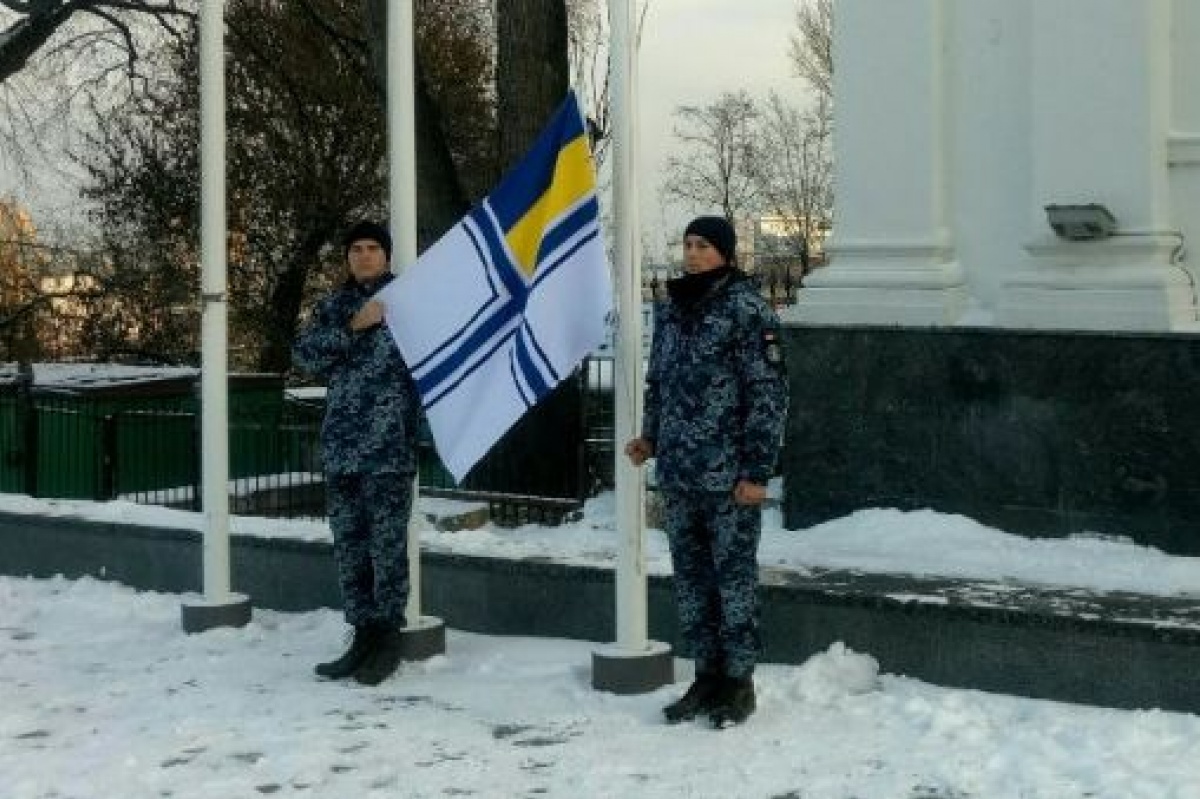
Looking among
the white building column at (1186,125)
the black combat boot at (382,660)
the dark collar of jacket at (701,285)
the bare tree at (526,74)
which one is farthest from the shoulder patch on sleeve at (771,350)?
the bare tree at (526,74)

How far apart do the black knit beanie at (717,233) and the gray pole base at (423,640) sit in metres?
2.22

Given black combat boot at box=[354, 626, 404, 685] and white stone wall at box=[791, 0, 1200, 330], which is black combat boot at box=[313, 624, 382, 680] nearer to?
black combat boot at box=[354, 626, 404, 685]

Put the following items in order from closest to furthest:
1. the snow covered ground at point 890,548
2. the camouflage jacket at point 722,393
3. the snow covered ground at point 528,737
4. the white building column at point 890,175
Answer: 1. the snow covered ground at point 528,737
2. the camouflage jacket at point 722,393
3. the snow covered ground at point 890,548
4. the white building column at point 890,175

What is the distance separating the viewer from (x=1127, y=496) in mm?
7879

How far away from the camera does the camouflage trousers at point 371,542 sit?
6.29 m

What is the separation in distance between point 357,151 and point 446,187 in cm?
1486

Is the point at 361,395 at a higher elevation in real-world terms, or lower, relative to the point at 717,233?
lower

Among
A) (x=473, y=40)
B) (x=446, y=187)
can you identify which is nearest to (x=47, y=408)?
(x=446, y=187)

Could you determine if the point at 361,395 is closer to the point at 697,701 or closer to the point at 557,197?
the point at 557,197

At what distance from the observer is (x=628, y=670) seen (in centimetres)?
591

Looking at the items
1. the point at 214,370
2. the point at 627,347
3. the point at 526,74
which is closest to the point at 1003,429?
the point at 627,347

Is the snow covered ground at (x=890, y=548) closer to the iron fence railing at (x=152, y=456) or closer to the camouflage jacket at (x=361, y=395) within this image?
the camouflage jacket at (x=361, y=395)

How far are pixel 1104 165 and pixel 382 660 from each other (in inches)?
189

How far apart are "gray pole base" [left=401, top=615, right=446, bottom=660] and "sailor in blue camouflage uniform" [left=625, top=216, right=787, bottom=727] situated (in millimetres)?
1409
